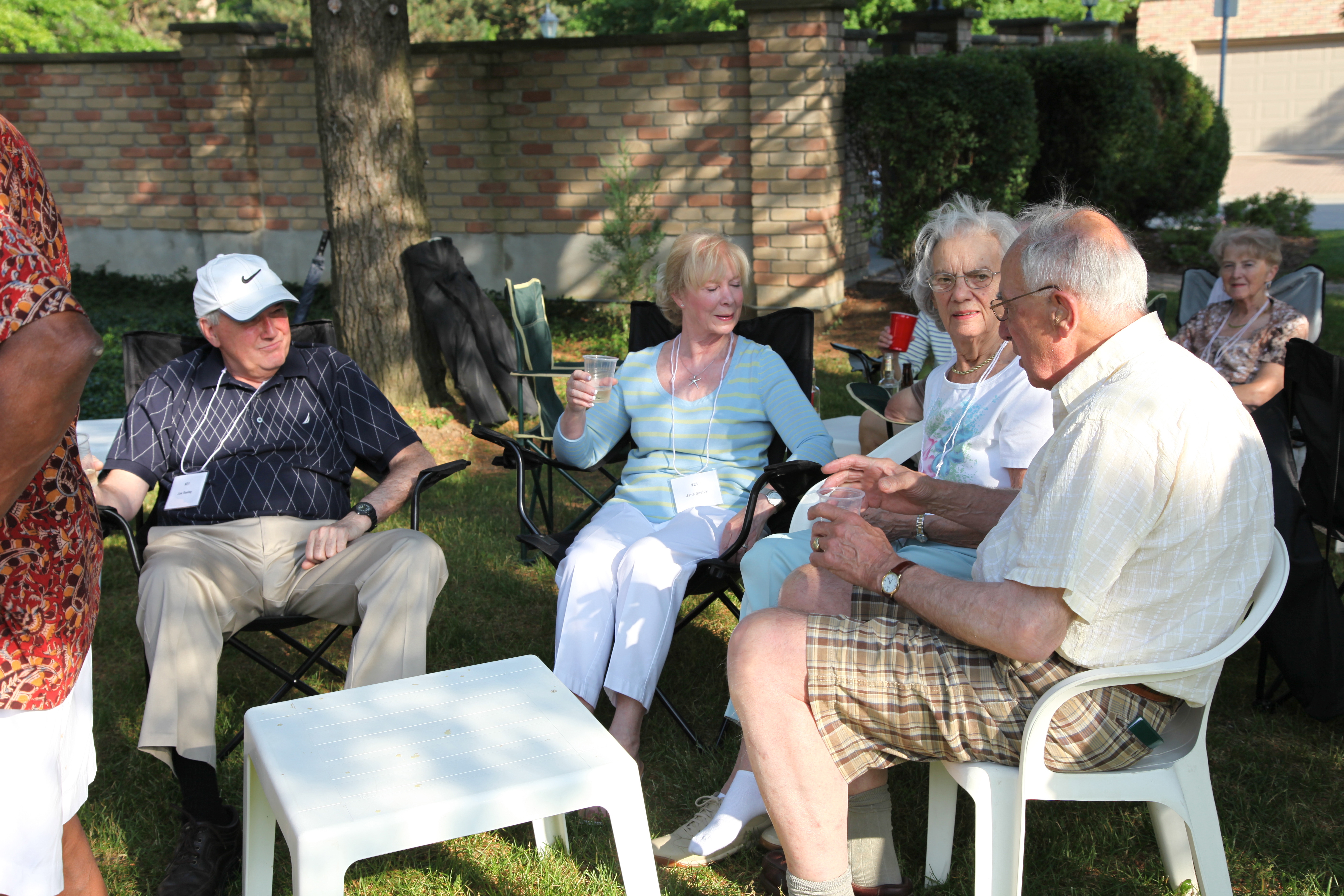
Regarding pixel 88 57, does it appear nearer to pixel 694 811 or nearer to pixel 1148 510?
pixel 694 811

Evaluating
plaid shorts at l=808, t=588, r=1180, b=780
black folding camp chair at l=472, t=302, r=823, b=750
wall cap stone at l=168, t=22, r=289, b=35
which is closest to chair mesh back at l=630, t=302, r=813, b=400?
black folding camp chair at l=472, t=302, r=823, b=750

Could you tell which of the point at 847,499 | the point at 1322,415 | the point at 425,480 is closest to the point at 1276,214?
the point at 1322,415

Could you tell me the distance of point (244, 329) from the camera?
119 inches

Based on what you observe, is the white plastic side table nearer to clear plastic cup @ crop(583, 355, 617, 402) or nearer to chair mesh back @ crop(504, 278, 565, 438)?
clear plastic cup @ crop(583, 355, 617, 402)

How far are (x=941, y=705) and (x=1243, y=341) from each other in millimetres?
3258

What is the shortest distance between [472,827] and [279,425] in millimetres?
1740

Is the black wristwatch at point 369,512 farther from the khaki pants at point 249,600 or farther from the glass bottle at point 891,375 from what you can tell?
the glass bottle at point 891,375

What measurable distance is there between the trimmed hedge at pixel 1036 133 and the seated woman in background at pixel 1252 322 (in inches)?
40.0

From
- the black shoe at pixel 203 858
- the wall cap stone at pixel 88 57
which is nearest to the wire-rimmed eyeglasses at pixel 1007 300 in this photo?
the black shoe at pixel 203 858

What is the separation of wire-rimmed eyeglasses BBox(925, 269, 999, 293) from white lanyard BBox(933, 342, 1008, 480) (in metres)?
0.16

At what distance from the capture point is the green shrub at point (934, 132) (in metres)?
8.20

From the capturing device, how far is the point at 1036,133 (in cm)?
874

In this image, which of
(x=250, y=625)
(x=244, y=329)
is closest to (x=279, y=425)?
(x=244, y=329)

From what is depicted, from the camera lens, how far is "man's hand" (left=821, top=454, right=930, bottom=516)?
2555 millimetres
